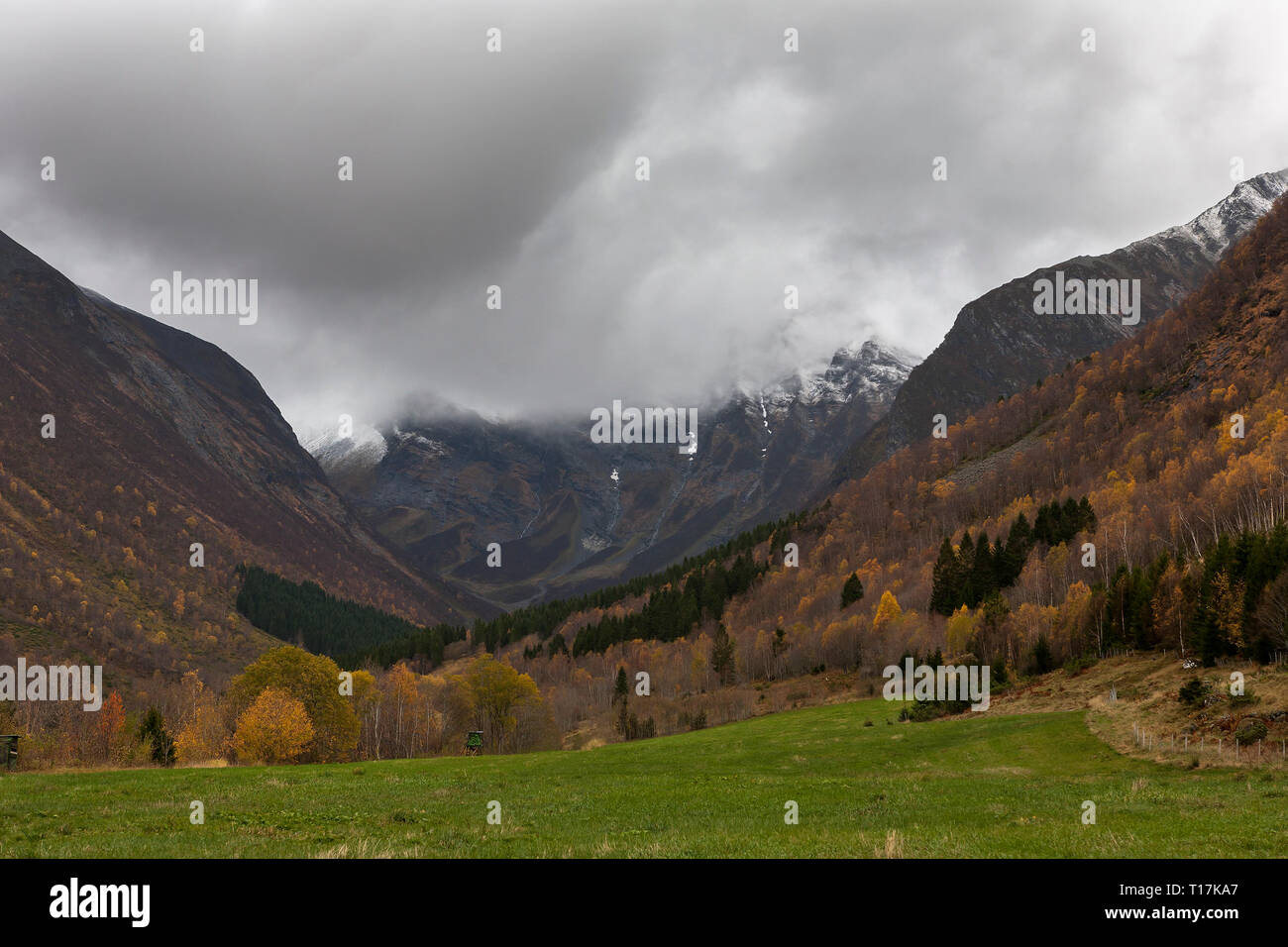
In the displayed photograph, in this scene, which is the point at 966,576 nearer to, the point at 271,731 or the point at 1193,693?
the point at 1193,693

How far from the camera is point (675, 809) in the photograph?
3017 centimetres

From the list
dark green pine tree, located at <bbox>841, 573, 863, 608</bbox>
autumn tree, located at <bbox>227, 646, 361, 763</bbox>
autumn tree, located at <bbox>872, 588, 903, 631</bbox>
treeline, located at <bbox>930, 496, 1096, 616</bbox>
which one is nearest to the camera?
autumn tree, located at <bbox>227, 646, 361, 763</bbox>

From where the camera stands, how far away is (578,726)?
156 m

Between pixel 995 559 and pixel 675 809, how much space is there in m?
137

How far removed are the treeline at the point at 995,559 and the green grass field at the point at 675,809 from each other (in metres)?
95.6

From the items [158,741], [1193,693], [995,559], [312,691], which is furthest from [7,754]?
[995,559]

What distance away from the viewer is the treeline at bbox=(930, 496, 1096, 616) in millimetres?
149000

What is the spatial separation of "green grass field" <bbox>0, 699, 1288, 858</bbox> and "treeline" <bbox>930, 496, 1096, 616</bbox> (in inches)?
3763

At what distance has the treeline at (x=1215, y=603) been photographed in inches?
2472

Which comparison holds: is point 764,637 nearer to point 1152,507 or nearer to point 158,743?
point 1152,507

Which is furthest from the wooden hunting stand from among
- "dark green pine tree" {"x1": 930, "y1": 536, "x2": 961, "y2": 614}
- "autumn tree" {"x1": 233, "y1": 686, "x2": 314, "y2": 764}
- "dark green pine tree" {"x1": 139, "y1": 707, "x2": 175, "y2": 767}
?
"dark green pine tree" {"x1": 930, "y1": 536, "x2": 961, "y2": 614}

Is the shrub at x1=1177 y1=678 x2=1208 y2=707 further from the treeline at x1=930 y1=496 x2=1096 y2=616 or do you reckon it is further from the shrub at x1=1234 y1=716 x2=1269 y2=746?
the treeline at x1=930 y1=496 x2=1096 y2=616
